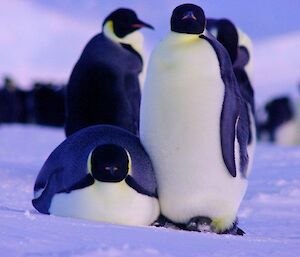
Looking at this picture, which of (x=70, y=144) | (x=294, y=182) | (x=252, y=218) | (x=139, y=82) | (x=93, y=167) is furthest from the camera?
(x=139, y=82)

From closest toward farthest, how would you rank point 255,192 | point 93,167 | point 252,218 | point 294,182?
point 93,167 → point 252,218 → point 255,192 → point 294,182

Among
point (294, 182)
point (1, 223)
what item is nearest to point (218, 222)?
point (1, 223)

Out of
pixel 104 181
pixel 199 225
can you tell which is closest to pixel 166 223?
pixel 199 225

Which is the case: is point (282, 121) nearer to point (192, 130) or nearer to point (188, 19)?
point (188, 19)

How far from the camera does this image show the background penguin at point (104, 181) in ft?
13.7

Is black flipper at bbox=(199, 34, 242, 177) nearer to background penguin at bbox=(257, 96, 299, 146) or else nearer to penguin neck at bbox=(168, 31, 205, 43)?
penguin neck at bbox=(168, 31, 205, 43)

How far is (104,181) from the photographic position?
164 inches

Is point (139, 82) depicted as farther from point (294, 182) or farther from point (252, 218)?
point (252, 218)

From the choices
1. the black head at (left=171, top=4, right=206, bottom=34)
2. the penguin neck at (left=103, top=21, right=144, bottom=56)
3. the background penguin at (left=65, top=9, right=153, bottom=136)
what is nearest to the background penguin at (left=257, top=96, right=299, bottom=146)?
the penguin neck at (left=103, top=21, right=144, bottom=56)

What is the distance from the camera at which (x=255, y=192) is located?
6535 millimetres

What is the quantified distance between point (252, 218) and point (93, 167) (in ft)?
5.07

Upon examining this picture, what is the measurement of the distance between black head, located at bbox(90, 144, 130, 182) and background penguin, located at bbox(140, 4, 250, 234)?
0.83 ft

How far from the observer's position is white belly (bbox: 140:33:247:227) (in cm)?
432

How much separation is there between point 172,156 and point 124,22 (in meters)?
3.52
